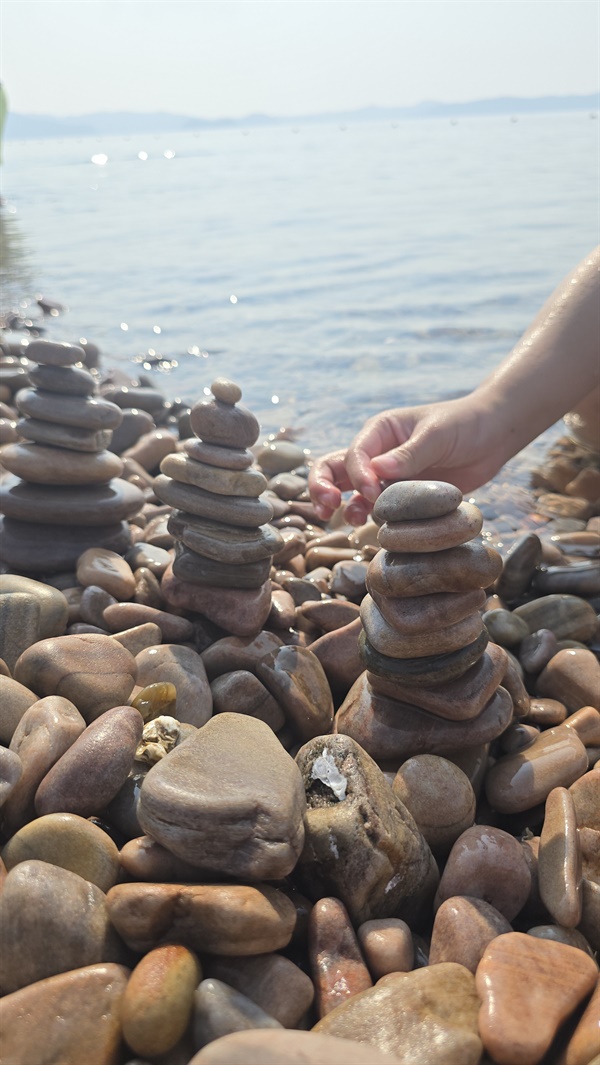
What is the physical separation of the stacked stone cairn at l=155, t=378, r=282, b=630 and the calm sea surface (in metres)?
3.81

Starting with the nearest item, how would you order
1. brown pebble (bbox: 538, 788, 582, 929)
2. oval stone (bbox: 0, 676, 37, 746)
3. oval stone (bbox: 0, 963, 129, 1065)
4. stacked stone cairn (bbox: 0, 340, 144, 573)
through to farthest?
oval stone (bbox: 0, 963, 129, 1065) → brown pebble (bbox: 538, 788, 582, 929) → oval stone (bbox: 0, 676, 37, 746) → stacked stone cairn (bbox: 0, 340, 144, 573)

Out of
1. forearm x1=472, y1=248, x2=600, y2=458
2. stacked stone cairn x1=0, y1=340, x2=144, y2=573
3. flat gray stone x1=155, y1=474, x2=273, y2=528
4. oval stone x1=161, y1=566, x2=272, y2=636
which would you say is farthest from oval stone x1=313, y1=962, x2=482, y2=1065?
forearm x1=472, y1=248, x2=600, y2=458

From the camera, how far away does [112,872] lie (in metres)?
1.97

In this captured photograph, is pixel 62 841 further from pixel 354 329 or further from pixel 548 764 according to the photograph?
pixel 354 329

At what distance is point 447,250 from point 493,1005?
14512mm

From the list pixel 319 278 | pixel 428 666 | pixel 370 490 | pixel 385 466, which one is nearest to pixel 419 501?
pixel 428 666

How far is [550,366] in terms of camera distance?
419 centimetres

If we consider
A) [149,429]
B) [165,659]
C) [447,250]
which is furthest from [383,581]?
[447,250]

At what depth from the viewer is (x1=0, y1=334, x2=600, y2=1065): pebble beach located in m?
1.67

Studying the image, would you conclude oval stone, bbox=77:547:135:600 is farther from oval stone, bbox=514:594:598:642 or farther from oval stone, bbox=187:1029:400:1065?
oval stone, bbox=187:1029:400:1065

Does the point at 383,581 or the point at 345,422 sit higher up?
the point at 383,581

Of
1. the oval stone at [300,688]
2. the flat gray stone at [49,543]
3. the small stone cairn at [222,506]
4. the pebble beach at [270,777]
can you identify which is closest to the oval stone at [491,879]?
the pebble beach at [270,777]

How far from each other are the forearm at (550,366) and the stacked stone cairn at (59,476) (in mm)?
1789

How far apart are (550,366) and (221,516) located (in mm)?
1941
